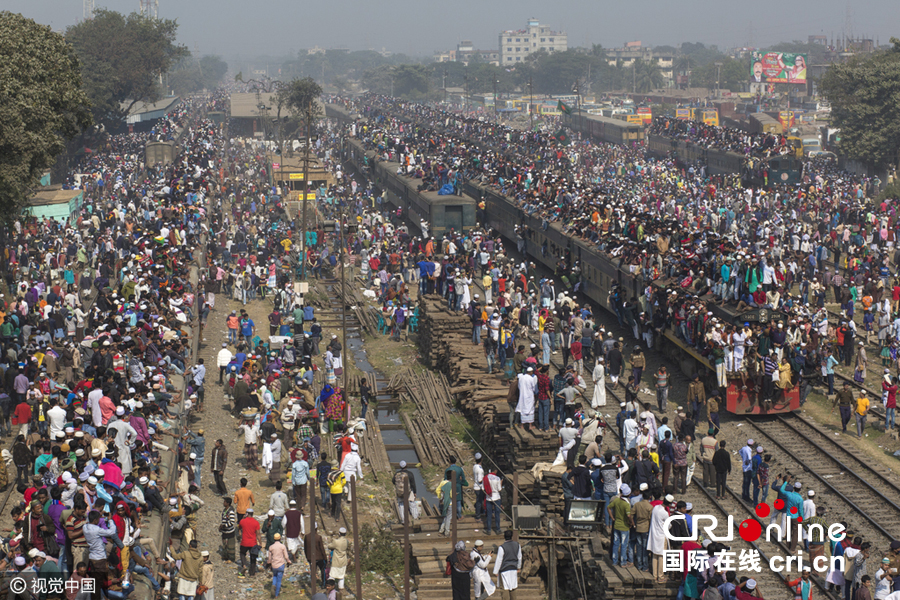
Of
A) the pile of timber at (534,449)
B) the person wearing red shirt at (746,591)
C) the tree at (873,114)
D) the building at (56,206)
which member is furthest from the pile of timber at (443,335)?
the tree at (873,114)

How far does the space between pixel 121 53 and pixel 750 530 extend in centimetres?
8628

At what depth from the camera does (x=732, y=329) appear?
25.0 meters

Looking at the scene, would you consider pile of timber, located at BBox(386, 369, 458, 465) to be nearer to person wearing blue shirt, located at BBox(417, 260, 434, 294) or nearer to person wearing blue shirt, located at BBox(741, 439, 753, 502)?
person wearing blue shirt, located at BBox(417, 260, 434, 294)

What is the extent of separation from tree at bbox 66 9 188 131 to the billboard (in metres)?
77.3

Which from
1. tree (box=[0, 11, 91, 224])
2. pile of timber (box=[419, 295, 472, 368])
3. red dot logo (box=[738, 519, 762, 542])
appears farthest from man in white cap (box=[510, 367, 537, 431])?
tree (box=[0, 11, 91, 224])

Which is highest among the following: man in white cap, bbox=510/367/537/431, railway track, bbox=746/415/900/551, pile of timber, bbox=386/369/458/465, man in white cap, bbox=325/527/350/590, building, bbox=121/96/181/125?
building, bbox=121/96/181/125

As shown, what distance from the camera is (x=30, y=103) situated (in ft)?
104

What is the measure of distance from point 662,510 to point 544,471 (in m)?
3.52

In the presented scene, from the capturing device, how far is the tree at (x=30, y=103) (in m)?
30.5

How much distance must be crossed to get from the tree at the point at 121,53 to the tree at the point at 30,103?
4922 centimetres

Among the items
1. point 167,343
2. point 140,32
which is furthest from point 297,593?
point 140,32

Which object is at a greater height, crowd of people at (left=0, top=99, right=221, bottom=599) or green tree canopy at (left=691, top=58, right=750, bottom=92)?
green tree canopy at (left=691, top=58, right=750, bottom=92)

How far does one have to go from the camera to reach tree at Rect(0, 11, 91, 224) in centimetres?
3048

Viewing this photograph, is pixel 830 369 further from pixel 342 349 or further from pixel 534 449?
pixel 342 349
